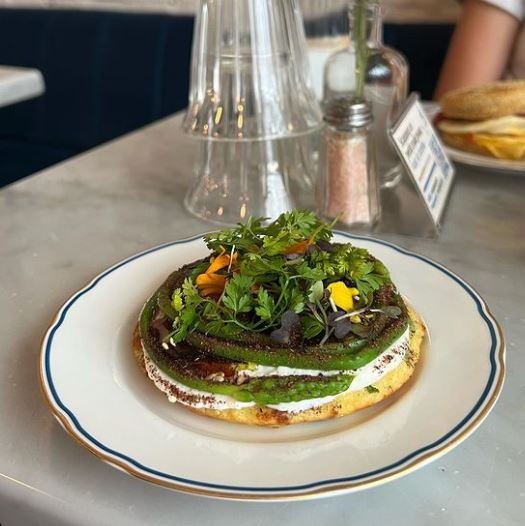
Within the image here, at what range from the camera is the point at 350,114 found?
31.0 inches

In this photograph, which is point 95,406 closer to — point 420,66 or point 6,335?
point 6,335

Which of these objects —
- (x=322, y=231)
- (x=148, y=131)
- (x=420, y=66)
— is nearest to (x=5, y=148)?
(x=148, y=131)

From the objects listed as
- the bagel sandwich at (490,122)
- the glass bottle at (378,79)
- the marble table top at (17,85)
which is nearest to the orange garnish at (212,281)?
the glass bottle at (378,79)

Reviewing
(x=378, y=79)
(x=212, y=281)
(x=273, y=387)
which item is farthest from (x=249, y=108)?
(x=273, y=387)

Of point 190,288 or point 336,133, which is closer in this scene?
point 190,288

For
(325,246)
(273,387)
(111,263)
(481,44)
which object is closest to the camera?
(273,387)

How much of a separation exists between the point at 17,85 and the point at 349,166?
3.44 feet

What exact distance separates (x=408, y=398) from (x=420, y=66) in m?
1.45

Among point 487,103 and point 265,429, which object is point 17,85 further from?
point 265,429

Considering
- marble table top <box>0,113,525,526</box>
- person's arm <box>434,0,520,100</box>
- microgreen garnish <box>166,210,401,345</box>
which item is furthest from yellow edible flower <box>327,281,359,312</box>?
person's arm <box>434,0,520,100</box>

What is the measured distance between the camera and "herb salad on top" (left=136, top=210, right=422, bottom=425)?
0.47 meters

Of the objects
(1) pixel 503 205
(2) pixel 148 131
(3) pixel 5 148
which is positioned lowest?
(3) pixel 5 148

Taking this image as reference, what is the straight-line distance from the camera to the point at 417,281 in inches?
25.2

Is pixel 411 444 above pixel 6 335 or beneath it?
above
